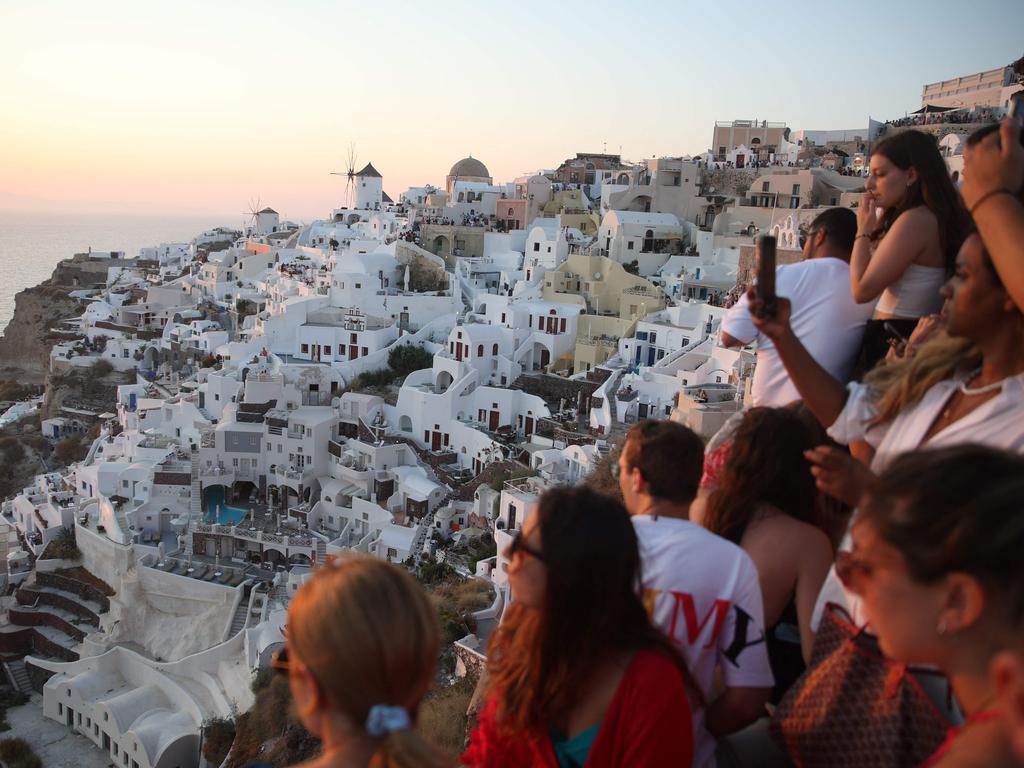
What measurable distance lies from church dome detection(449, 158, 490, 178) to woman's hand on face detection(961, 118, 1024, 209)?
42435mm

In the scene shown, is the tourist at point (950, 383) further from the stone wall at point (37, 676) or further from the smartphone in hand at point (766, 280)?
the stone wall at point (37, 676)

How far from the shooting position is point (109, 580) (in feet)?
61.3

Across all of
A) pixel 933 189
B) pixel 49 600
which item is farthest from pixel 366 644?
pixel 49 600

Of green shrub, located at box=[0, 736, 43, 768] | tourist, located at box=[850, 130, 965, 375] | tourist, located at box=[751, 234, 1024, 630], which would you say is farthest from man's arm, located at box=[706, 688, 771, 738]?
green shrub, located at box=[0, 736, 43, 768]

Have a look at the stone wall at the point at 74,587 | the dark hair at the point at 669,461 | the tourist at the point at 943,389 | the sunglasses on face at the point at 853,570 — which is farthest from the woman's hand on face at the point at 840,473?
the stone wall at the point at 74,587

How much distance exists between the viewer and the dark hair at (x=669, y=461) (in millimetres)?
2570

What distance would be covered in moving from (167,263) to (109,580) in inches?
1389

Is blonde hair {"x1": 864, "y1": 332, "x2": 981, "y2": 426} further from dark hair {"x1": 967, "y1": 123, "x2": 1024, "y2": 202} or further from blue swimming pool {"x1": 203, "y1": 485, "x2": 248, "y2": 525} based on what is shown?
blue swimming pool {"x1": 203, "y1": 485, "x2": 248, "y2": 525}

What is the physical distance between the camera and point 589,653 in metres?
2.05

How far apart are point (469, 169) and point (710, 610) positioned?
43429 mm

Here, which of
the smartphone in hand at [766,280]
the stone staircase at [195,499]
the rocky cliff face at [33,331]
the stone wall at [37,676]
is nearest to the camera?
the smartphone in hand at [766,280]

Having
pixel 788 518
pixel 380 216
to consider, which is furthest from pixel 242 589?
pixel 380 216

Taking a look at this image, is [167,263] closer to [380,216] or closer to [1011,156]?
[380,216]

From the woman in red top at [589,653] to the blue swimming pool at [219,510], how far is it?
59.1 feet
